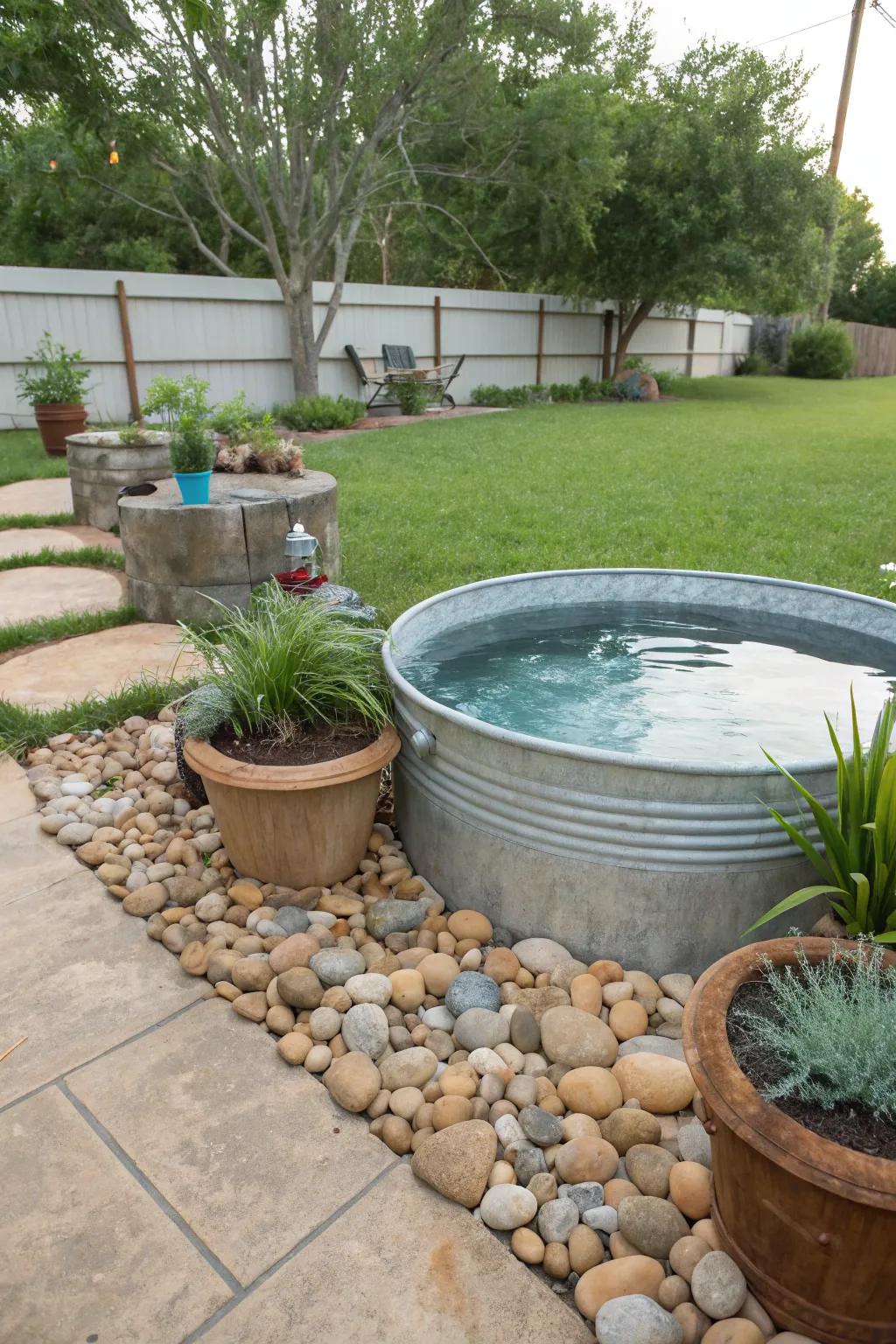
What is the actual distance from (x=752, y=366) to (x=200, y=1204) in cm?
2326

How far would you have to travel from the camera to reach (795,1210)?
116 cm

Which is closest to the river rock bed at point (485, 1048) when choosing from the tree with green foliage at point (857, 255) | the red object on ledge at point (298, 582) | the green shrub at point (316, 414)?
the red object on ledge at point (298, 582)

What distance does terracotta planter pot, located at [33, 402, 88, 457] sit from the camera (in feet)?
26.6

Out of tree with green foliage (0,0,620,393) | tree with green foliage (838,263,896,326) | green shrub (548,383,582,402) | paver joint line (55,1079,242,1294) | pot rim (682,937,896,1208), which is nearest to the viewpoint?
pot rim (682,937,896,1208)

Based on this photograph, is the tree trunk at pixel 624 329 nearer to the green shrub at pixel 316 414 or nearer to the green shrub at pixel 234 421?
the green shrub at pixel 316 414

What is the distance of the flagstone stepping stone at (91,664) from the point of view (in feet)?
11.2

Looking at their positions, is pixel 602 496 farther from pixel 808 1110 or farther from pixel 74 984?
pixel 808 1110

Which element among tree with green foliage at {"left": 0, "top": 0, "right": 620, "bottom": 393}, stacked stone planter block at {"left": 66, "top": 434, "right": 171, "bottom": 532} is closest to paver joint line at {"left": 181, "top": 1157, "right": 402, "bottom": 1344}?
stacked stone planter block at {"left": 66, "top": 434, "right": 171, "bottom": 532}

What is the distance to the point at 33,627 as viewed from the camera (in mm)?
4031

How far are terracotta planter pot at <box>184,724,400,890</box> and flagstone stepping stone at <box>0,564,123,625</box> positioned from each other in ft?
8.20

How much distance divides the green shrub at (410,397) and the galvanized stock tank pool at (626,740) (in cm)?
923

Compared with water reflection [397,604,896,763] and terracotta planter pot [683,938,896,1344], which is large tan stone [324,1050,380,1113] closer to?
terracotta planter pot [683,938,896,1344]

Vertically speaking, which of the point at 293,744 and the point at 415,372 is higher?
the point at 415,372

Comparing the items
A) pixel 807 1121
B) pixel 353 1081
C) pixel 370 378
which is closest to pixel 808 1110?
pixel 807 1121
